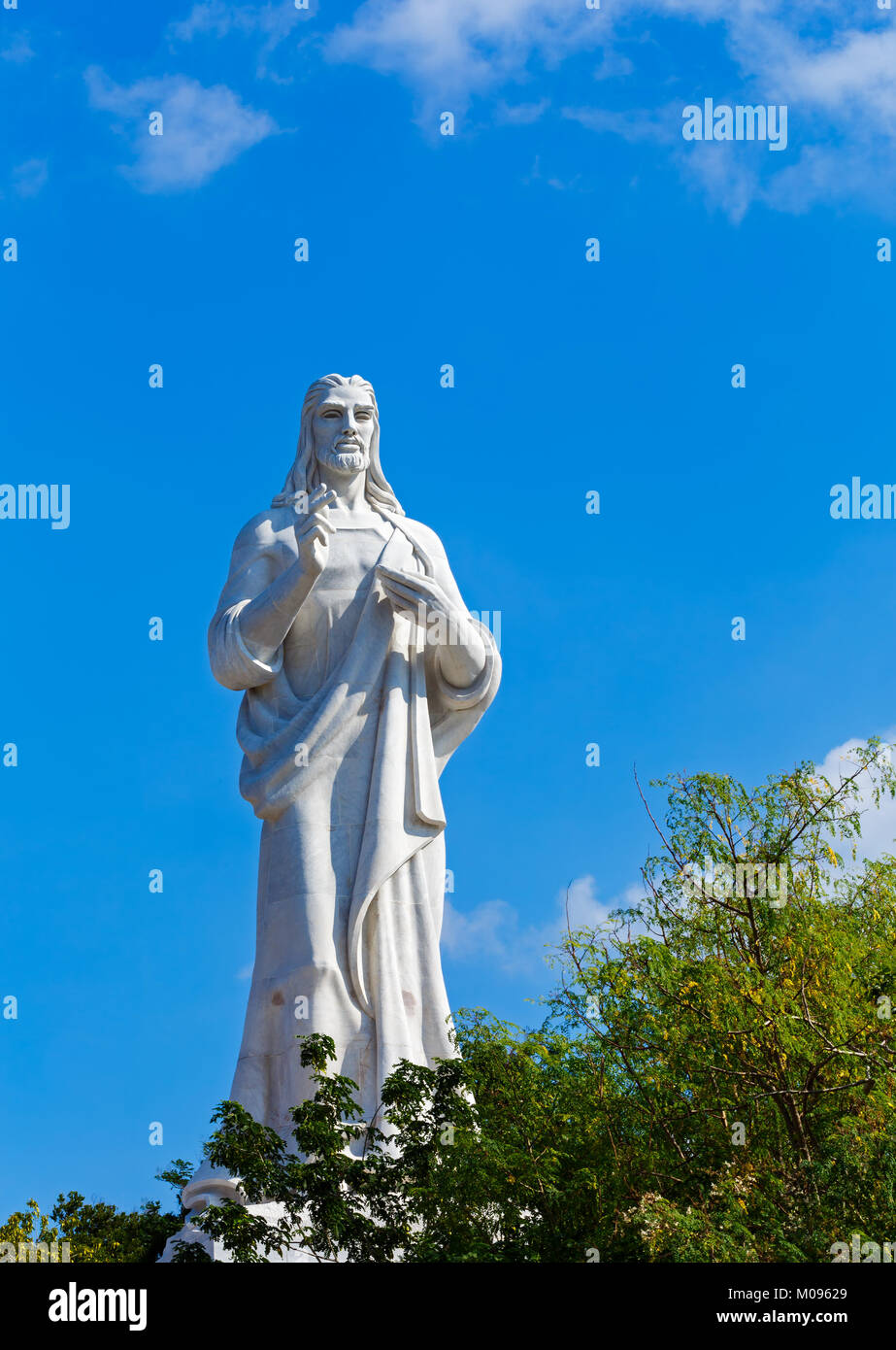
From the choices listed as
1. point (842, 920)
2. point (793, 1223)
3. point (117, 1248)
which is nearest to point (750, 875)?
point (842, 920)

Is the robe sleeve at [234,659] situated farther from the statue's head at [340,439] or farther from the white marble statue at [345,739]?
the statue's head at [340,439]

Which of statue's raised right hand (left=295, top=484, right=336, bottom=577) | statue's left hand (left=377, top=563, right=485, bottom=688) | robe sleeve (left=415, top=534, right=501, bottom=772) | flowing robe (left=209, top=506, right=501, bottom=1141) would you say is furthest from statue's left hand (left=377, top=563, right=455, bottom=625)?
statue's raised right hand (left=295, top=484, right=336, bottom=577)

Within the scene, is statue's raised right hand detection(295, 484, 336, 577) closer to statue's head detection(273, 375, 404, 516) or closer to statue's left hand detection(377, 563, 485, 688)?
statue's left hand detection(377, 563, 485, 688)

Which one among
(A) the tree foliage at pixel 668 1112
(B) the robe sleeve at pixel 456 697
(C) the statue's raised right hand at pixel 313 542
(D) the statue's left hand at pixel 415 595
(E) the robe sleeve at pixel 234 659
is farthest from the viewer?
(B) the robe sleeve at pixel 456 697

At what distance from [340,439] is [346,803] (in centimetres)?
311

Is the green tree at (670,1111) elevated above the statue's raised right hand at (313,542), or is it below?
below

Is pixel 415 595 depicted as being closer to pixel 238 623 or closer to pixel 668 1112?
pixel 238 623

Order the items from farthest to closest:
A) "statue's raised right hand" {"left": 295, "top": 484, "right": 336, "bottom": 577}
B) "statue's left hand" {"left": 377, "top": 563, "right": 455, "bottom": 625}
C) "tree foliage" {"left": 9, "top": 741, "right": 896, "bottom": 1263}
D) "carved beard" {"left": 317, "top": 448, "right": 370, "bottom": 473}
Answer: "carved beard" {"left": 317, "top": 448, "right": 370, "bottom": 473}, "statue's left hand" {"left": 377, "top": 563, "right": 455, "bottom": 625}, "statue's raised right hand" {"left": 295, "top": 484, "right": 336, "bottom": 577}, "tree foliage" {"left": 9, "top": 741, "right": 896, "bottom": 1263}

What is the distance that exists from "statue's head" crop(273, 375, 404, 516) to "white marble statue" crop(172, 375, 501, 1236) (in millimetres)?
15

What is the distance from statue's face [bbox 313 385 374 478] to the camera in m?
15.5

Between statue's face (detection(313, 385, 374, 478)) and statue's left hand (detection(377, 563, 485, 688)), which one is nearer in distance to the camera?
statue's left hand (detection(377, 563, 485, 688))

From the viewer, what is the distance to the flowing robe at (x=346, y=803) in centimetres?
1366

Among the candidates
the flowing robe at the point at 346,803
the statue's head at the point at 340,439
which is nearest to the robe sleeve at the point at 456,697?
the flowing robe at the point at 346,803

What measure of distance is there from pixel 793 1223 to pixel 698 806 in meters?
3.71
